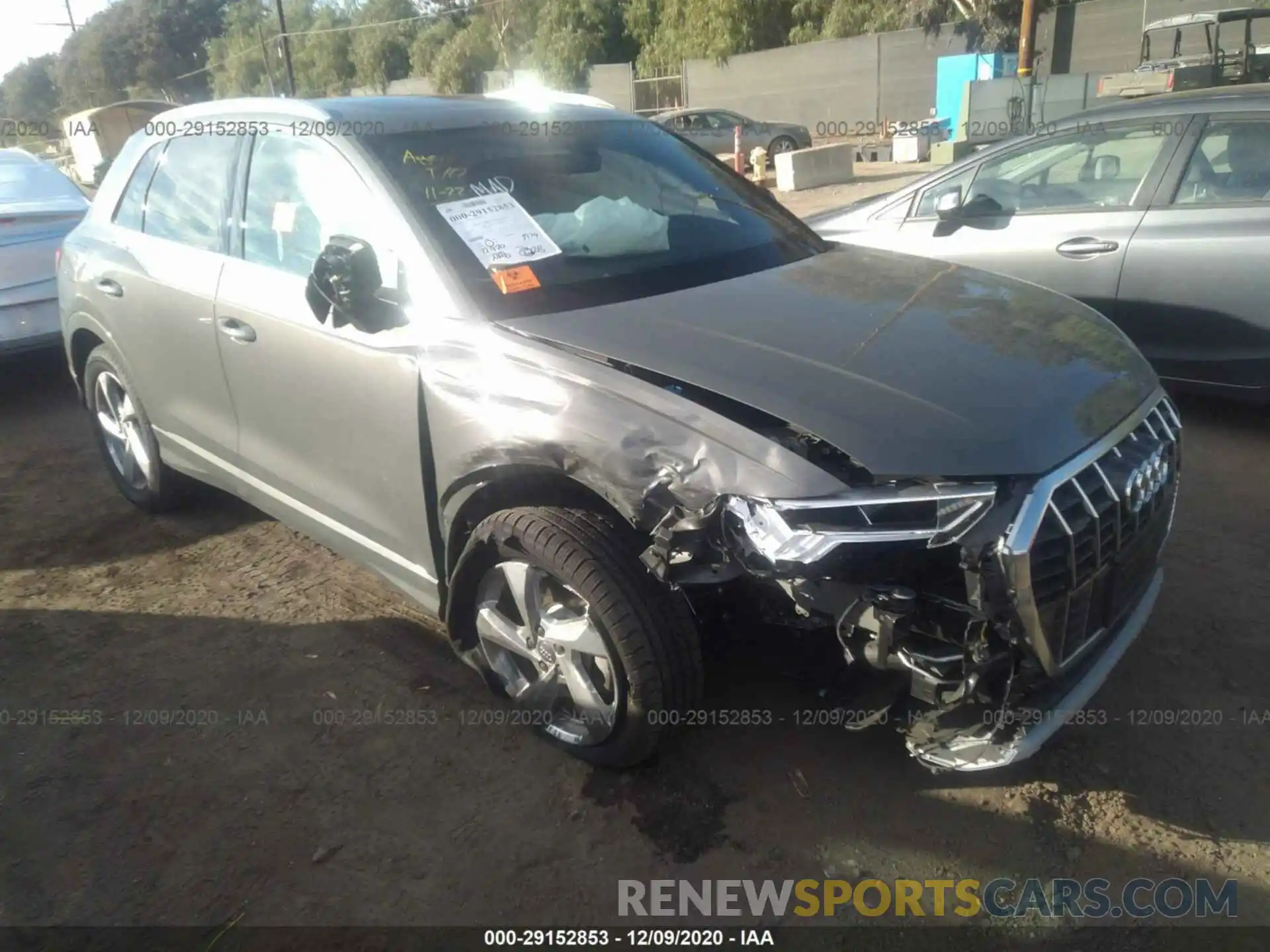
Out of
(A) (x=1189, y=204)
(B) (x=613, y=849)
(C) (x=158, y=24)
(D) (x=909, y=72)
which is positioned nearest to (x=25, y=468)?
(B) (x=613, y=849)

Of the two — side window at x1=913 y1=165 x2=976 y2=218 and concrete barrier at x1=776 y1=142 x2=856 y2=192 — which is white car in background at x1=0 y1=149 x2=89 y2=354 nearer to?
side window at x1=913 y1=165 x2=976 y2=218

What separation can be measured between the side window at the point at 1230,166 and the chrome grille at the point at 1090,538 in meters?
2.48

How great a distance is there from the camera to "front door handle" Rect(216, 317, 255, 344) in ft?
10.9

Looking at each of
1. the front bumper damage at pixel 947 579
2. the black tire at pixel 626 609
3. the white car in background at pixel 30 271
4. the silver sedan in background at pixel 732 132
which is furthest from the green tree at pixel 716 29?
the front bumper damage at pixel 947 579

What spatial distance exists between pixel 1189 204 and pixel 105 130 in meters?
29.7

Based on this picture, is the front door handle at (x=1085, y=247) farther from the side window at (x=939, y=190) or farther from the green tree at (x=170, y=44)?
the green tree at (x=170, y=44)

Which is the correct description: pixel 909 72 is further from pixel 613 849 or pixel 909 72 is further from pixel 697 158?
pixel 613 849

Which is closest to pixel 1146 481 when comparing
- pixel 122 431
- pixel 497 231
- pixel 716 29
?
pixel 497 231

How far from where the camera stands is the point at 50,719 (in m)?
3.18

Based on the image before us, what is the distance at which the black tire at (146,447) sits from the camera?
4.29m

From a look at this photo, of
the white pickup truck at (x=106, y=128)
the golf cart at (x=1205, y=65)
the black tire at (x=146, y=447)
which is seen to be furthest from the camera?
the white pickup truck at (x=106, y=128)

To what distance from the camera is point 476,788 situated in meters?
2.75

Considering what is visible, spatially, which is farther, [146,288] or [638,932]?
[146,288]

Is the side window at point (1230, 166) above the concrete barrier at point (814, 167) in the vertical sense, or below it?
above
